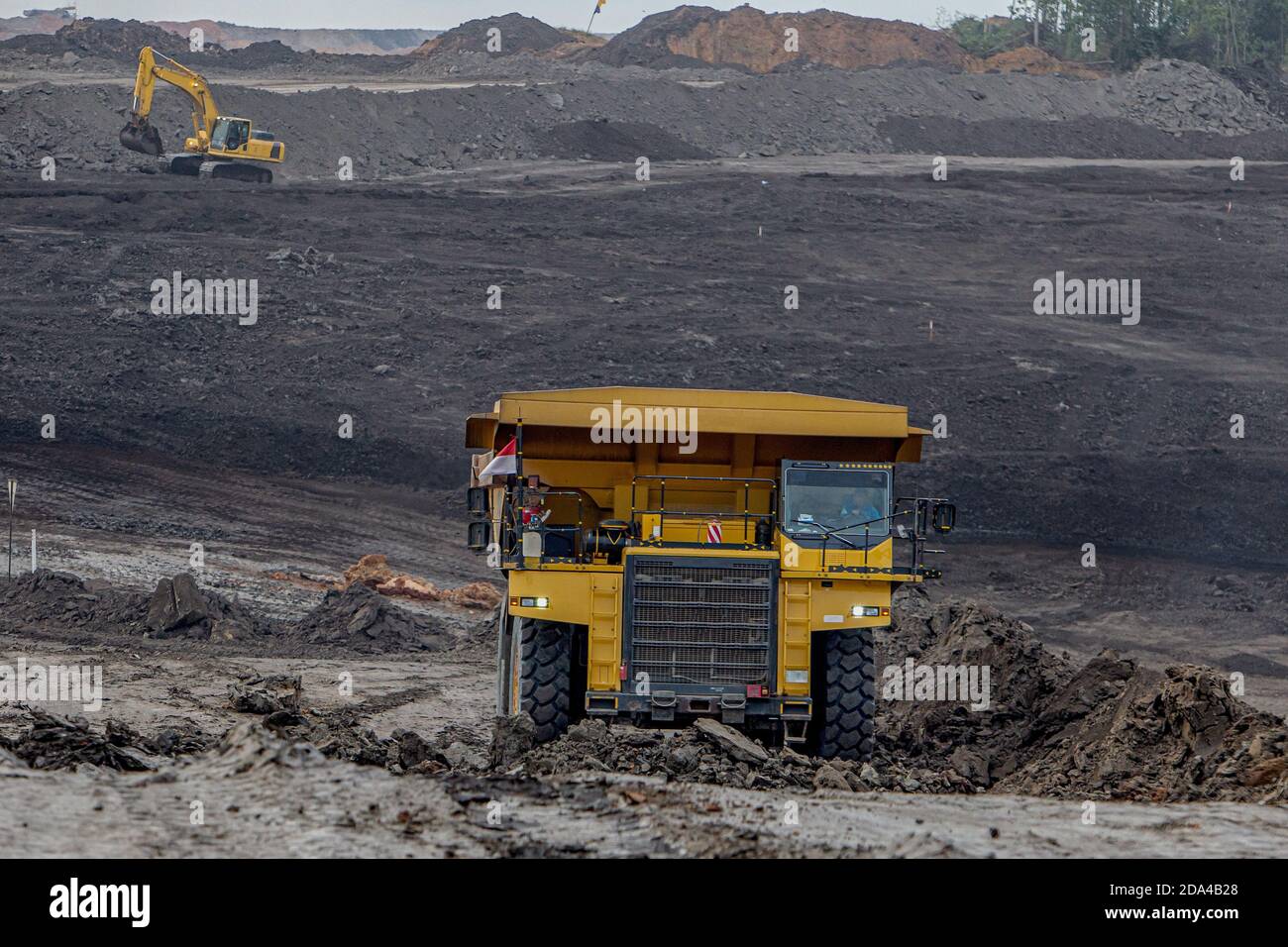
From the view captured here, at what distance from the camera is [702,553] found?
Result: 474 inches

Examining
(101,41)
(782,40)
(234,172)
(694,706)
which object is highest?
(782,40)

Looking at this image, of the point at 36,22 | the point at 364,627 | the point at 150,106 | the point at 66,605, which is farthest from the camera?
the point at 36,22

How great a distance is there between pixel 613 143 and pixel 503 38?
21.8 metres

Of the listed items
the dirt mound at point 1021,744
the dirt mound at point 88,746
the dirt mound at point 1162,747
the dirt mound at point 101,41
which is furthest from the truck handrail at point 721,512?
the dirt mound at point 101,41

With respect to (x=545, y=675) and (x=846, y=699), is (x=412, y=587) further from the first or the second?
(x=846, y=699)

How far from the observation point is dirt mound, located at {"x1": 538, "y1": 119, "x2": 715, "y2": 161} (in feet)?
149

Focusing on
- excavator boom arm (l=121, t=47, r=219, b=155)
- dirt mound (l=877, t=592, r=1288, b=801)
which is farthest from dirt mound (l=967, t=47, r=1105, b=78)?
dirt mound (l=877, t=592, r=1288, b=801)

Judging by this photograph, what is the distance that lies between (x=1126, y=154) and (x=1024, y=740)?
131 feet

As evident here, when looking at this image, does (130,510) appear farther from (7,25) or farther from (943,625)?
(7,25)

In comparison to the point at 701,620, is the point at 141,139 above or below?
above

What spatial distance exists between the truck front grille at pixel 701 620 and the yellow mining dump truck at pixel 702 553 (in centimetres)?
1

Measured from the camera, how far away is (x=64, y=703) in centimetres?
1438

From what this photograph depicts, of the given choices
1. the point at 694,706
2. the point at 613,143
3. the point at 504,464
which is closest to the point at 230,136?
the point at 613,143

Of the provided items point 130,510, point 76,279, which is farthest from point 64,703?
point 76,279
